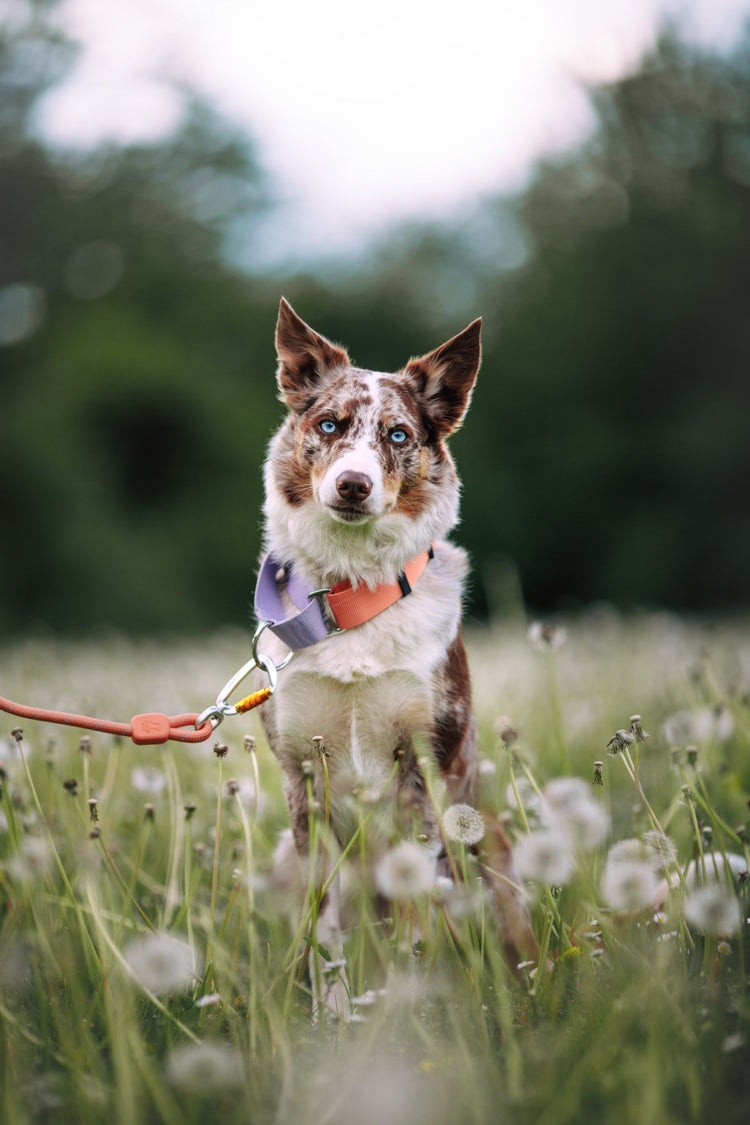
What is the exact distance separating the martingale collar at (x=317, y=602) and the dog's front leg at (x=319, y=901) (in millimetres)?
401

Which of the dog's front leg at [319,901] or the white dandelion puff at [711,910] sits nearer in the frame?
the white dandelion puff at [711,910]

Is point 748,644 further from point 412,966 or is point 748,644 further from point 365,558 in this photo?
point 412,966

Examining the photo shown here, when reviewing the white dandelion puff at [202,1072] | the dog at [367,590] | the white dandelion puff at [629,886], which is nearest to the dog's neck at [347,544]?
the dog at [367,590]

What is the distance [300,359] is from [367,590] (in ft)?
2.60

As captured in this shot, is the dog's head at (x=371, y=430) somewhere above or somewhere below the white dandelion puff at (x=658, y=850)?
above

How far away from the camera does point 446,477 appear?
2.79m

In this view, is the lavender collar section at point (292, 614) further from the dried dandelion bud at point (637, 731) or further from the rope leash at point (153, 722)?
the dried dandelion bud at point (637, 731)

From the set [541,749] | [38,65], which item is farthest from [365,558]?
[38,65]

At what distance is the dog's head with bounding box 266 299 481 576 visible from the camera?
8.53 ft

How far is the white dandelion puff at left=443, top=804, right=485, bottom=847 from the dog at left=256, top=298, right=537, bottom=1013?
0.35 meters

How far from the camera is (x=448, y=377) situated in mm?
2793

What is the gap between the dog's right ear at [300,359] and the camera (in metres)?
2.78

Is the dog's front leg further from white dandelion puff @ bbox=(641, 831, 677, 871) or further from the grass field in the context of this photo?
white dandelion puff @ bbox=(641, 831, 677, 871)

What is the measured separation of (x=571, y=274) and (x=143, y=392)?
6.53m
